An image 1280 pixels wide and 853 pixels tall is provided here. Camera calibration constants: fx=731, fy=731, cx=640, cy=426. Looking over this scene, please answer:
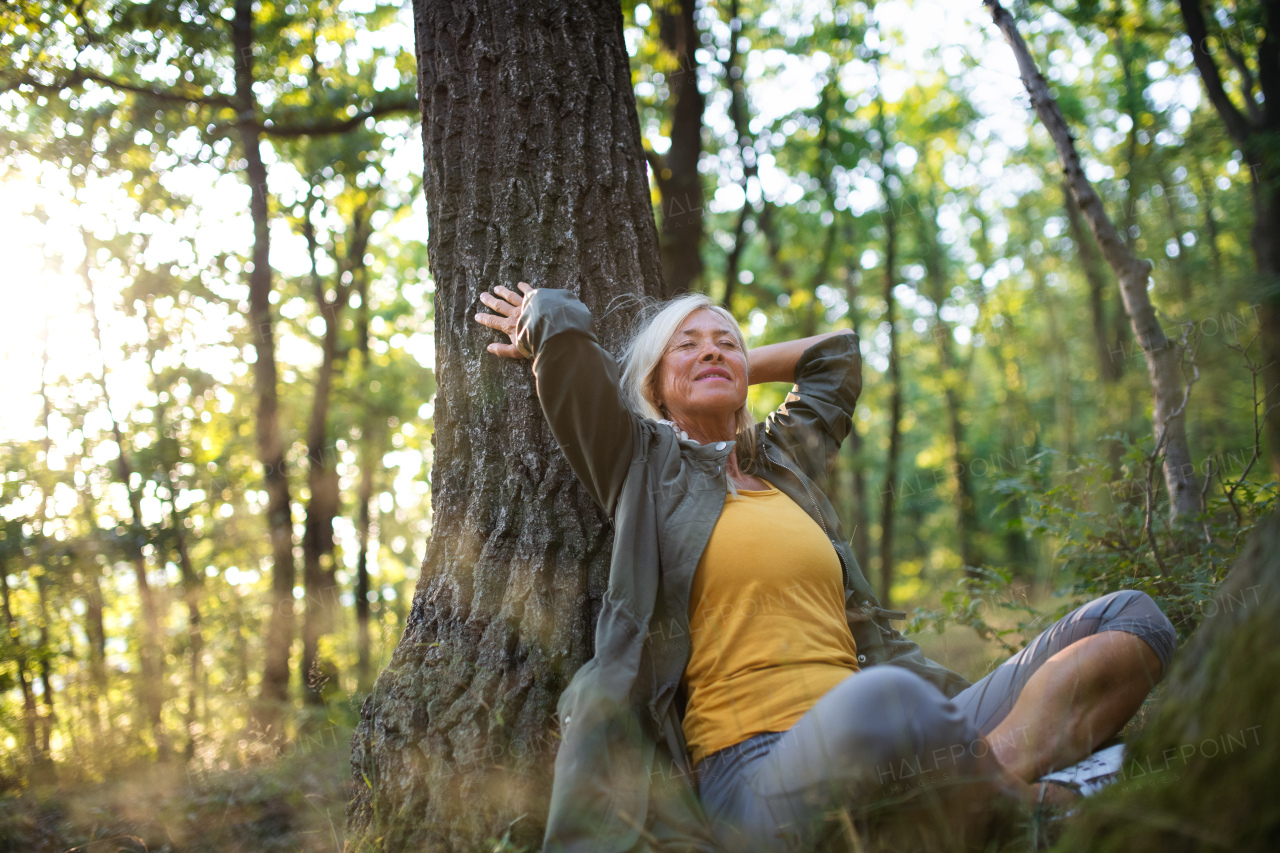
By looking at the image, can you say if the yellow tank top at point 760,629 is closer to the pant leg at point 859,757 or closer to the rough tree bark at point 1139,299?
the pant leg at point 859,757

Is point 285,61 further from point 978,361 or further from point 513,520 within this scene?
point 978,361

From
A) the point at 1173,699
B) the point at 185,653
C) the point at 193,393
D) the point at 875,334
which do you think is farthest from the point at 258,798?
the point at 875,334

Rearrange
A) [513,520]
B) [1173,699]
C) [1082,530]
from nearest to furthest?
1. [1173,699]
2. [513,520]
3. [1082,530]

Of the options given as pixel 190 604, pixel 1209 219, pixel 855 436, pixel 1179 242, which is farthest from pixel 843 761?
pixel 1179 242

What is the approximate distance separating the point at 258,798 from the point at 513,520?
8.04 feet

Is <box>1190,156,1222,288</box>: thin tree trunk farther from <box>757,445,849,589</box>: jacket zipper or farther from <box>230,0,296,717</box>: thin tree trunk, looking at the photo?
<box>230,0,296,717</box>: thin tree trunk

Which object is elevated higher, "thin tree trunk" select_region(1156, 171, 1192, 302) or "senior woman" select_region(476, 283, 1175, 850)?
"thin tree trunk" select_region(1156, 171, 1192, 302)

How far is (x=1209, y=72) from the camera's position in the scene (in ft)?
27.1

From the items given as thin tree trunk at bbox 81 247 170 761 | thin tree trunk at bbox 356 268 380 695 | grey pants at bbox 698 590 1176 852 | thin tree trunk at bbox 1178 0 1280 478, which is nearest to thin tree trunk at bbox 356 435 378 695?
thin tree trunk at bbox 356 268 380 695

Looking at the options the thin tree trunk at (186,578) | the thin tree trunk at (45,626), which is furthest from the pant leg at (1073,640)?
the thin tree trunk at (186,578)

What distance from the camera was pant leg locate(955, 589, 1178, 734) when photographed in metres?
2.20

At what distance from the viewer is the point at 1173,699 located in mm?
1412

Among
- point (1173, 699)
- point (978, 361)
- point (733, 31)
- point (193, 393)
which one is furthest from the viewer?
point (978, 361)

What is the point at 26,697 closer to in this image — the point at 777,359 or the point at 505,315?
the point at 505,315
